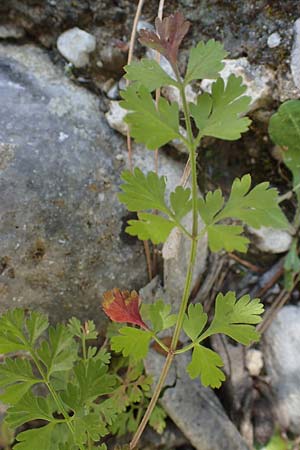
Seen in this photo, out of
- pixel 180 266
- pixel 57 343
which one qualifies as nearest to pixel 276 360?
pixel 180 266

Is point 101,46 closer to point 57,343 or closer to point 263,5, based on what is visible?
point 263,5

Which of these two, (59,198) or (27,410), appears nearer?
(27,410)

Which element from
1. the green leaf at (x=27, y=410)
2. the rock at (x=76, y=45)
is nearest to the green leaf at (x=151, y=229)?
the green leaf at (x=27, y=410)

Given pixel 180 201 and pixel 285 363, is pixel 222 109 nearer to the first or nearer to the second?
pixel 180 201

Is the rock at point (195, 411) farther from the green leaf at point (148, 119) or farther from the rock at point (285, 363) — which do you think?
the green leaf at point (148, 119)

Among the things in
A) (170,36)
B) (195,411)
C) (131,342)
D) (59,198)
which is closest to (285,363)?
(195,411)

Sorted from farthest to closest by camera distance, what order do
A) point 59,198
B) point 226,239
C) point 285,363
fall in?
point 285,363 → point 59,198 → point 226,239
